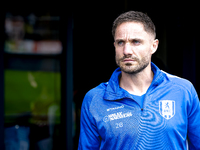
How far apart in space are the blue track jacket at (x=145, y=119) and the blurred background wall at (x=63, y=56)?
153 cm

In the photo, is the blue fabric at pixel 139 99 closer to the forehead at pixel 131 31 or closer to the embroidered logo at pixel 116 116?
the embroidered logo at pixel 116 116

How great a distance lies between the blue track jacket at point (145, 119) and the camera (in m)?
1.80

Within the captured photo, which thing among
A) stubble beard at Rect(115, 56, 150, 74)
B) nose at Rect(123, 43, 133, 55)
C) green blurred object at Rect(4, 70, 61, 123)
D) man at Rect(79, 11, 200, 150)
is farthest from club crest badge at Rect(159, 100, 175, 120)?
green blurred object at Rect(4, 70, 61, 123)

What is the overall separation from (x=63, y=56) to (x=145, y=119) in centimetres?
203

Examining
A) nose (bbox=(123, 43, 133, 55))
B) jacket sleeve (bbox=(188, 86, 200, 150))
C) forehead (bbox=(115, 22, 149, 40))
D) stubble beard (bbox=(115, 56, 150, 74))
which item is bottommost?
jacket sleeve (bbox=(188, 86, 200, 150))

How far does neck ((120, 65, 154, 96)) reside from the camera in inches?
81.3

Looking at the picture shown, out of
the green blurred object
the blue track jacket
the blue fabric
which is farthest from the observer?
the green blurred object

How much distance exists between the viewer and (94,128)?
6.36ft

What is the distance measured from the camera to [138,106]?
1895mm

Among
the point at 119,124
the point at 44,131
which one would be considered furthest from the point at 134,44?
the point at 44,131

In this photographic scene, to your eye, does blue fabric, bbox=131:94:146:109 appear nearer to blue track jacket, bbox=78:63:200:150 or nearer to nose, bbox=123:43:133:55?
blue track jacket, bbox=78:63:200:150

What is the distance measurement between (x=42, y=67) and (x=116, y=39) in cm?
258

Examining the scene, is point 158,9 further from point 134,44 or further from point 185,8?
point 134,44

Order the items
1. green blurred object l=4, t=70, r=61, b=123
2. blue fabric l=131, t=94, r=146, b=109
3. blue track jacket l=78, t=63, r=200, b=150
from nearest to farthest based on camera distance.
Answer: blue track jacket l=78, t=63, r=200, b=150
blue fabric l=131, t=94, r=146, b=109
green blurred object l=4, t=70, r=61, b=123
